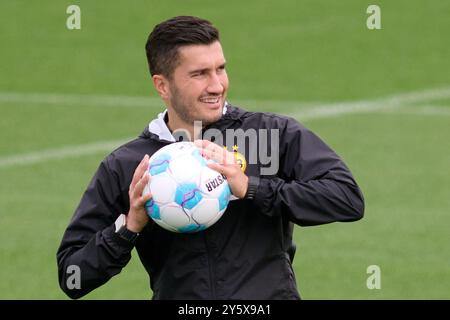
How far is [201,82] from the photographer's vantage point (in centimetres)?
675

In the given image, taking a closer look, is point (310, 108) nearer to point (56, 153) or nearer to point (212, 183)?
point (56, 153)

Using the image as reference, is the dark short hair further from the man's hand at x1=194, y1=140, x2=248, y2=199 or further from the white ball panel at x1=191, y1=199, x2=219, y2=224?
the white ball panel at x1=191, y1=199, x2=219, y2=224

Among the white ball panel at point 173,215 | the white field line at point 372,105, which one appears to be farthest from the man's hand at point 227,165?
the white field line at point 372,105

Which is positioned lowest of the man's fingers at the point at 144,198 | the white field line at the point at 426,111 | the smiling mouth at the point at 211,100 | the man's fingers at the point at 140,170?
the white field line at the point at 426,111

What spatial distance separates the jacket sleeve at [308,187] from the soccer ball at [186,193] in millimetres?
219

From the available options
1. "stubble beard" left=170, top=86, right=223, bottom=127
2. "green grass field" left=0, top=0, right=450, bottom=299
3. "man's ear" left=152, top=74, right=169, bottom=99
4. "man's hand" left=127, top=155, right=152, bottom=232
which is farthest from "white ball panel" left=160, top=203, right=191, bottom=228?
"green grass field" left=0, top=0, right=450, bottom=299

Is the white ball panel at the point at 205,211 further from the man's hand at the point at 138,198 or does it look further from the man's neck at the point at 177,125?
the man's neck at the point at 177,125

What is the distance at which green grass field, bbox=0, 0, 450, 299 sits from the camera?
12.2 meters

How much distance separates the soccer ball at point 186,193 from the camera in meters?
6.48

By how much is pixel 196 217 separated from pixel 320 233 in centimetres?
672

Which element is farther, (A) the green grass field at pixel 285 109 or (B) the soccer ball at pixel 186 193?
(A) the green grass field at pixel 285 109

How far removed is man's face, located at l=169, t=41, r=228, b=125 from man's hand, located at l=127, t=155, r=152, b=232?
0.43 metres

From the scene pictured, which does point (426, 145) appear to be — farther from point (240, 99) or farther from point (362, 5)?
point (362, 5)
